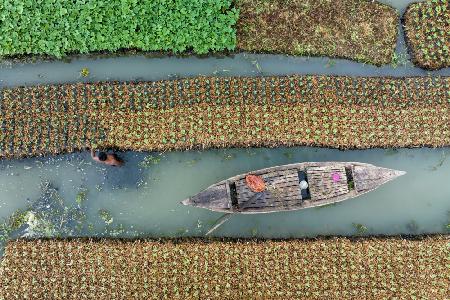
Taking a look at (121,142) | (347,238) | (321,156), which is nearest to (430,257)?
(347,238)

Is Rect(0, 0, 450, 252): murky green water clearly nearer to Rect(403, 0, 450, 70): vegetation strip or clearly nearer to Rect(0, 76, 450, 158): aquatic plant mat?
Rect(0, 76, 450, 158): aquatic plant mat

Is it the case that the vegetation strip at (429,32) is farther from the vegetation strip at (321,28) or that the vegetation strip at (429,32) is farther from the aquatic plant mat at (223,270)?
the aquatic plant mat at (223,270)

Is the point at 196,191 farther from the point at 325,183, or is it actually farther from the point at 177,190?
the point at 325,183

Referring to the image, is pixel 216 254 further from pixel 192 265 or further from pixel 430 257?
pixel 430 257

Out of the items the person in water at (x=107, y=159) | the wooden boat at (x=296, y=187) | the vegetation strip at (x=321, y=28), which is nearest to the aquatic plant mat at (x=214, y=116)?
the person in water at (x=107, y=159)

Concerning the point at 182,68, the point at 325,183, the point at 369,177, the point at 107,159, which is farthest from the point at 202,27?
the point at 369,177

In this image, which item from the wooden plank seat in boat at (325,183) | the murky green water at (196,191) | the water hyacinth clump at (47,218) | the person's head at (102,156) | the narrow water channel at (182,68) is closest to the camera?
the person's head at (102,156)
